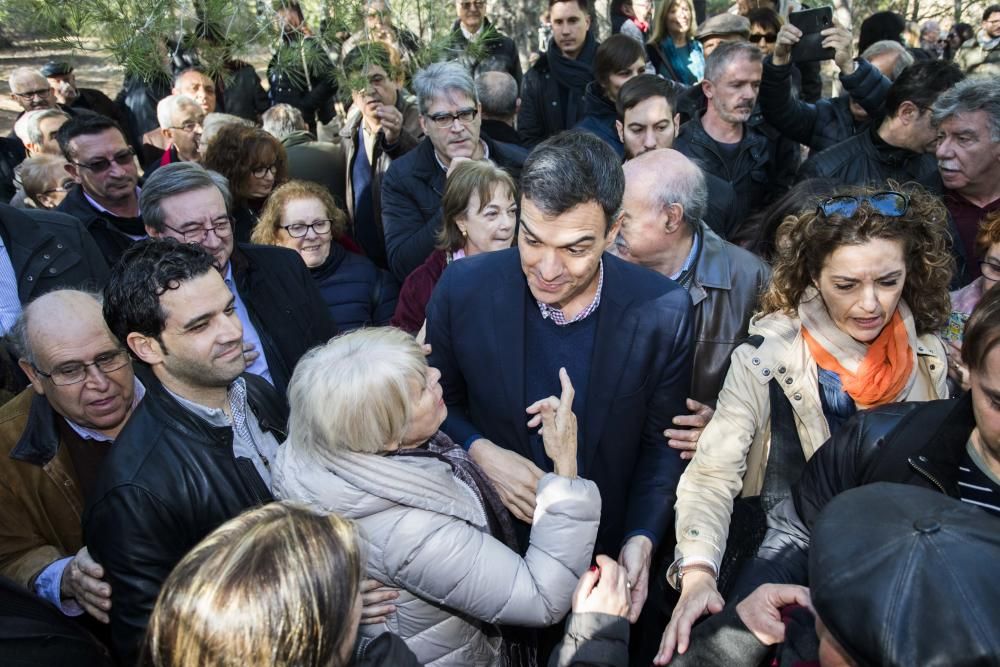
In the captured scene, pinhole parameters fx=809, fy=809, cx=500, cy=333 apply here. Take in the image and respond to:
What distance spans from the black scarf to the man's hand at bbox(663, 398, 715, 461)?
390 cm

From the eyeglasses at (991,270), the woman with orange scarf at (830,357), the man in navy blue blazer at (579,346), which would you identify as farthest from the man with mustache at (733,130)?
the man in navy blue blazer at (579,346)

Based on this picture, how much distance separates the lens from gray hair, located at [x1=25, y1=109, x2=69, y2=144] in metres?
6.03

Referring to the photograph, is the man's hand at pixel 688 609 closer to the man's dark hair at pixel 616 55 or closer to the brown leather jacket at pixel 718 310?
the brown leather jacket at pixel 718 310

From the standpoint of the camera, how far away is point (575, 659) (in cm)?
186

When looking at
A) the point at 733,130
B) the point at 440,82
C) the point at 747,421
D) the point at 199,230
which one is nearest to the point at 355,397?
the point at 747,421

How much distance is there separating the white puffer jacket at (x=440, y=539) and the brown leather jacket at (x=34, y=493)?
3.22 feet

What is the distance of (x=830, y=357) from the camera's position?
2496 mm

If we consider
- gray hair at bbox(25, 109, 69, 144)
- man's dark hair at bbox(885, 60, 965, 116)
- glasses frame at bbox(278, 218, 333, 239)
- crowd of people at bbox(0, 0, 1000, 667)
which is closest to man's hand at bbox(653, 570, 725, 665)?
crowd of people at bbox(0, 0, 1000, 667)

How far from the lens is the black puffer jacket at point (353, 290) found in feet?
13.6

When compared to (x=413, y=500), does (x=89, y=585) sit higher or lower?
lower

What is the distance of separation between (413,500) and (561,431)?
50 centimetres

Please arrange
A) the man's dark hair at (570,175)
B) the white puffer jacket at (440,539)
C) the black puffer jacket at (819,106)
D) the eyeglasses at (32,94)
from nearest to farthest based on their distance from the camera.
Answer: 1. the white puffer jacket at (440,539)
2. the man's dark hair at (570,175)
3. the black puffer jacket at (819,106)
4. the eyeglasses at (32,94)

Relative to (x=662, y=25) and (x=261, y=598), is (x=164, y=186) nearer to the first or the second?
(x=261, y=598)

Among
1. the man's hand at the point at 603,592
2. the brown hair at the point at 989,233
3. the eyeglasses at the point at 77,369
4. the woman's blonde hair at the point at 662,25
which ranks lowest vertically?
the man's hand at the point at 603,592
